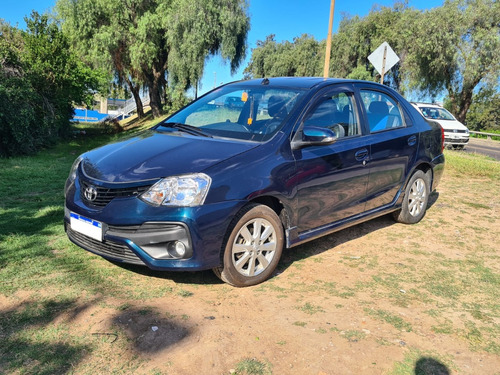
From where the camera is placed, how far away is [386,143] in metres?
4.78

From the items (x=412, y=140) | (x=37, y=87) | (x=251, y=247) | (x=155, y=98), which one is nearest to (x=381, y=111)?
(x=412, y=140)

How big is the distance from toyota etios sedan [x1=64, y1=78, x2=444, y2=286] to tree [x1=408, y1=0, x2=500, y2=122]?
2896 centimetres

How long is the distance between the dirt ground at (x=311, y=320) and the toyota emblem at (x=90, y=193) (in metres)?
0.75

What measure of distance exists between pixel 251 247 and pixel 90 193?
137 cm

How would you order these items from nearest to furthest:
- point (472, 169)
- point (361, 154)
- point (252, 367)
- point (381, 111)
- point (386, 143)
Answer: point (252, 367)
point (361, 154)
point (386, 143)
point (381, 111)
point (472, 169)

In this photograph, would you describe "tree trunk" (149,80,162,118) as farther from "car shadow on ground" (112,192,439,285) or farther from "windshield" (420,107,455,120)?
"car shadow on ground" (112,192,439,285)

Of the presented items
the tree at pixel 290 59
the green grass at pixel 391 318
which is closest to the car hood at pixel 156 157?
the green grass at pixel 391 318

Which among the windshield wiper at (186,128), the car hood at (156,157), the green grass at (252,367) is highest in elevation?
the windshield wiper at (186,128)

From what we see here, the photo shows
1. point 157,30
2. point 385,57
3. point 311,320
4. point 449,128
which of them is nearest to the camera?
point 311,320

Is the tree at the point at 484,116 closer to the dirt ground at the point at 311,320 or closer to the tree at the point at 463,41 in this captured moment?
the tree at the point at 463,41

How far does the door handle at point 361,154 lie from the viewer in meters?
4.39

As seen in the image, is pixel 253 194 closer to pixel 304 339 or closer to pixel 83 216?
pixel 304 339

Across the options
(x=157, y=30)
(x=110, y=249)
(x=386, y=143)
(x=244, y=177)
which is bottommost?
(x=110, y=249)

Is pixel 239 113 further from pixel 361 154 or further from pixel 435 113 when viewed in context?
pixel 435 113
